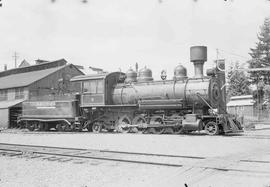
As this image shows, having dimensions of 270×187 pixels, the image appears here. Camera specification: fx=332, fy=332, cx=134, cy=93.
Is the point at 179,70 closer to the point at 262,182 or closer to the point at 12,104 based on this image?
the point at 262,182

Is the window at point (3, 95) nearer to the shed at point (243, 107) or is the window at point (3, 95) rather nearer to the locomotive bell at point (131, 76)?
the locomotive bell at point (131, 76)

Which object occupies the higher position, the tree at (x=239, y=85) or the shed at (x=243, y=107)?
the tree at (x=239, y=85)

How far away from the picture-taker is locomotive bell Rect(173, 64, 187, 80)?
65.0 ft

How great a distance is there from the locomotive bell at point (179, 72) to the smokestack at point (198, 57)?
26.6 inches

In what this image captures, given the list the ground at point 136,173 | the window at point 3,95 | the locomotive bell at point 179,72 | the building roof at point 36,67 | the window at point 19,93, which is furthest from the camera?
the building roof at point 36,67

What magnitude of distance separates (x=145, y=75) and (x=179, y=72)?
236 cm

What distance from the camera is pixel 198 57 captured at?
62.9 ft

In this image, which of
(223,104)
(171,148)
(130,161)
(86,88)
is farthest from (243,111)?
(130,161)

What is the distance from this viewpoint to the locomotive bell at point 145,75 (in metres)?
21.0

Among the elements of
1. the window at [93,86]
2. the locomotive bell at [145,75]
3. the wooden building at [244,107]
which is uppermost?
the locomotive bell at [145,75]

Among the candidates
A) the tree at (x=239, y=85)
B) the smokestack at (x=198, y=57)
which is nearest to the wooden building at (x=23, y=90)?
the smokestack at (x=198, y=57)

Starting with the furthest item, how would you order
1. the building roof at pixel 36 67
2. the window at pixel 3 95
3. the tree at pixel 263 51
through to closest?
the tree at pixel 263 51, the building roof at pixel 36 67, the window at pixel 3 95

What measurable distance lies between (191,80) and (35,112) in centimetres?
1283

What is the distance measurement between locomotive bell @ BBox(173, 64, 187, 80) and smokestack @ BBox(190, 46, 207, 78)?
2.21 ft
